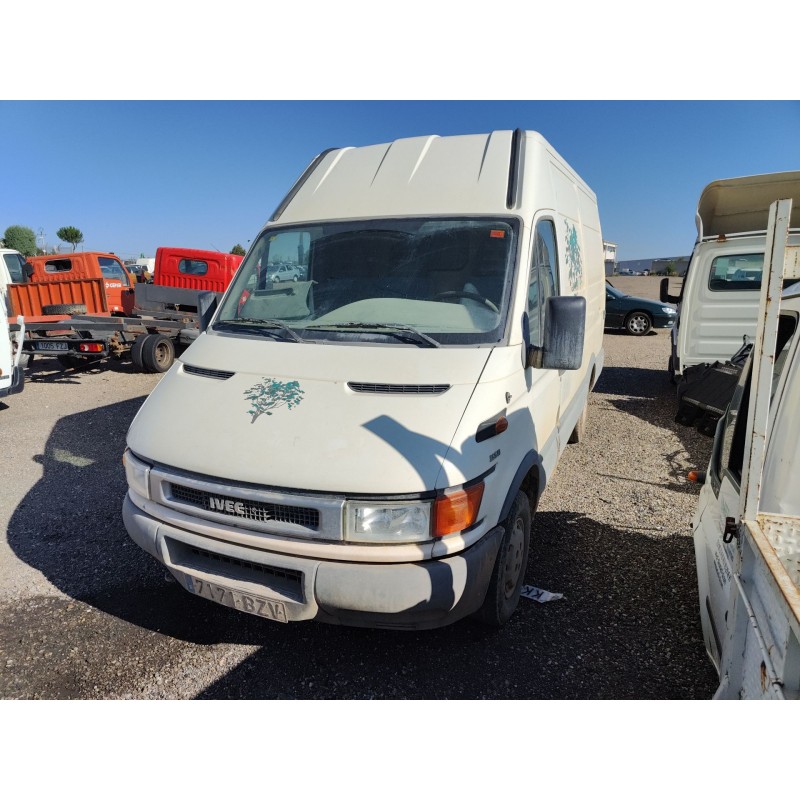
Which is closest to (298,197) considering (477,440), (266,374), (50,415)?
(266,374)

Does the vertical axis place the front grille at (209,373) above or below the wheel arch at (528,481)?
above

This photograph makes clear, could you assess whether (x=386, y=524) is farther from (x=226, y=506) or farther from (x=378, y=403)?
(x=226, y=506)

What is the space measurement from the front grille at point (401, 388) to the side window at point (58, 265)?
1167 cm

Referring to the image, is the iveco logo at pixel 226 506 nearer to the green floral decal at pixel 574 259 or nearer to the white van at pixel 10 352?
the green floral decal at pixel 574 259

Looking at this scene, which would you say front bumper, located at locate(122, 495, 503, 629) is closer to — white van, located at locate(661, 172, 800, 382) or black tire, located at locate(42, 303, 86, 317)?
white van, located at locate(661, 172, 800, 382)

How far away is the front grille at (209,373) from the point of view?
3.08 metres

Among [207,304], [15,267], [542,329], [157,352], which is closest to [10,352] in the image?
[157,352]

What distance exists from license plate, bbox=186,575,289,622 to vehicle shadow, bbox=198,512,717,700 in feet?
1.48

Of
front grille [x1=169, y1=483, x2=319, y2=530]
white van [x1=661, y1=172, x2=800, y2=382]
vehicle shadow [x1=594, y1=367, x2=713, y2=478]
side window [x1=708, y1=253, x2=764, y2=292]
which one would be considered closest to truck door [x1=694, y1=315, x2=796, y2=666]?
front grille [x1=169, y1=483, x2=319, y2=530]

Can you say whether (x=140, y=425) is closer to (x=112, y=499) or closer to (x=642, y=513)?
(x=112, y=499)

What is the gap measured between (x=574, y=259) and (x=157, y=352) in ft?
28.1

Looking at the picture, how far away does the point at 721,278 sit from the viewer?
7.65 meters

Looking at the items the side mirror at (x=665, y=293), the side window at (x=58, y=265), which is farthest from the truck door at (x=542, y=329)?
the side window at (x=58, y=265)

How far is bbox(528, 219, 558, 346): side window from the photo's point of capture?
337cm
